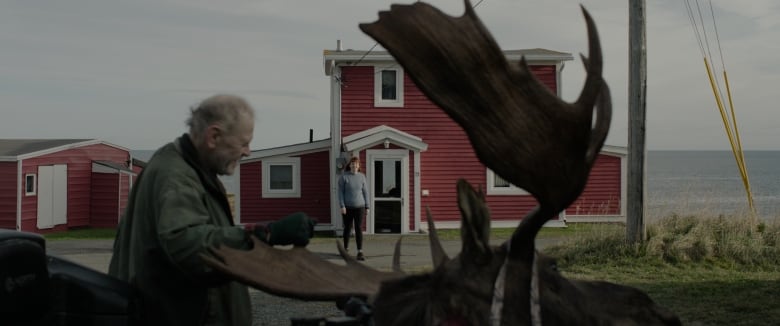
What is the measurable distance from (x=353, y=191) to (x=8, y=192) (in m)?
12.9

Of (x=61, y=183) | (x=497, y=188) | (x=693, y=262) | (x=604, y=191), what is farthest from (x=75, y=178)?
(x=693, y=262)

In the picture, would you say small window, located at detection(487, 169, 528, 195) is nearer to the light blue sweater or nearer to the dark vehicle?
the light blue sweater

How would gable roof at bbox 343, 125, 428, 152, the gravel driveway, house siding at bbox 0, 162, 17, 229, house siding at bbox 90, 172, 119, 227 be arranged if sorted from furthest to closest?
house siding at bbox 90, 172, 119, 227
house siding at bbox 0, 162, 17, 229
gable roof at bbox 343, 125, 428, 152
the gravel driveway

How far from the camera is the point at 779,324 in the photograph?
845cm

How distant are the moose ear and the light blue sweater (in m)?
12.1

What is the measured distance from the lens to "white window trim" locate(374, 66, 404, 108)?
73.6ft

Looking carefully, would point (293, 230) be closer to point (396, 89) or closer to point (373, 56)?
point (373, 56)

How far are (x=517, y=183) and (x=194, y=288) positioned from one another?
136 centimetres

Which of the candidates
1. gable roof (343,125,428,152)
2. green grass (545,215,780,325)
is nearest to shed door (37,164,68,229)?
gable roof (343,125,428,152)

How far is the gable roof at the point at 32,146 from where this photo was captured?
77.2 feet

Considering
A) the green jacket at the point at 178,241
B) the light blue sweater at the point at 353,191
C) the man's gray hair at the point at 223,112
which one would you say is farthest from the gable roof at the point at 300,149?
the man's gray hair at the point at 223,112

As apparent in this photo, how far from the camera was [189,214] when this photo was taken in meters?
2.81

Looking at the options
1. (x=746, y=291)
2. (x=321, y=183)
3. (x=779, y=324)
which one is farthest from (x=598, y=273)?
(x=321, y=183)

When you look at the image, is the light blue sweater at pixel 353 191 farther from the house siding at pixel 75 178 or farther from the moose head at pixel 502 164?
the house siding at pixel 75 178
